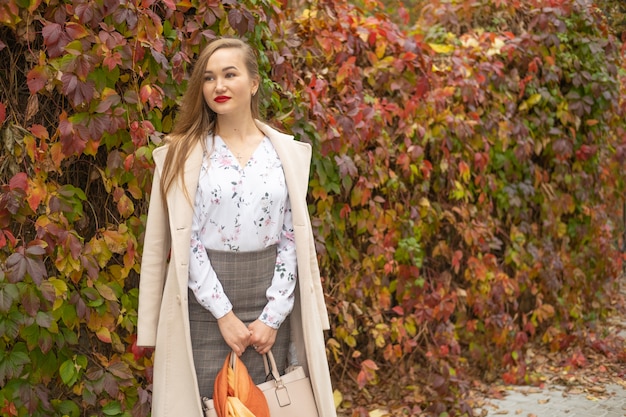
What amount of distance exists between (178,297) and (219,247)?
220mm

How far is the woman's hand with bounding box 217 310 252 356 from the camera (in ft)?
8.97

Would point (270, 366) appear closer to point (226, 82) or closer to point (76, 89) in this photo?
point (226, 82)

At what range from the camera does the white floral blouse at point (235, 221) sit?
9.00ft

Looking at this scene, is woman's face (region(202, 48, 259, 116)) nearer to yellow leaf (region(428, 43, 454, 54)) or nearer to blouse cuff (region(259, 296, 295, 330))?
blouse cuff (region(259, 296, 295, 330))

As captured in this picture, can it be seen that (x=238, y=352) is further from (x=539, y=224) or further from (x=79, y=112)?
(x=539, y=224)

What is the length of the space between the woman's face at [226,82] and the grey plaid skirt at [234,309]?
0.52 metres

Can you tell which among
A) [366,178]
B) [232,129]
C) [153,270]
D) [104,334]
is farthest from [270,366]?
[366,178]

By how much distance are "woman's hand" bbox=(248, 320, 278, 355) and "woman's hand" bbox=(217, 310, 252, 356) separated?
38mm

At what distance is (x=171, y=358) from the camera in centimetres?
278

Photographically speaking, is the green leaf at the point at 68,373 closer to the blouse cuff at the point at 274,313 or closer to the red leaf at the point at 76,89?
the blouse cuff at the point at 274,313

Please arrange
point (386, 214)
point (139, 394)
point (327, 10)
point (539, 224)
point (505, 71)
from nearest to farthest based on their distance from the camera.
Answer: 1. point (139, 394)
2. point (327, 10)
3. point (386, 214)
4. point (505, 71)
5. point (539, 224)

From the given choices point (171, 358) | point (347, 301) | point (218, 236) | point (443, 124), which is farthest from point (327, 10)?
point (171, 358)

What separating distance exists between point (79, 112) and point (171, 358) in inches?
41.3

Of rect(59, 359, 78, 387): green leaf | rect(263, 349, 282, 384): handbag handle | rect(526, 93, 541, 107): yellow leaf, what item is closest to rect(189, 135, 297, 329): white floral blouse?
rect(263, 349, 282, 384): handbag handle
